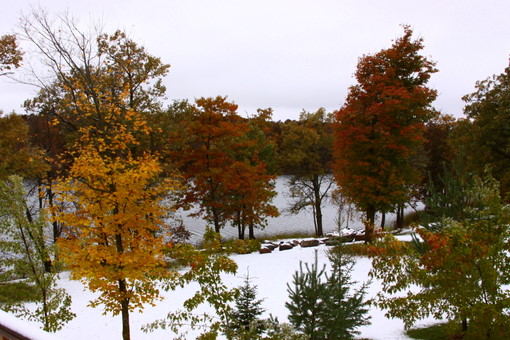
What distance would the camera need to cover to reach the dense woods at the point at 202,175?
732 cm

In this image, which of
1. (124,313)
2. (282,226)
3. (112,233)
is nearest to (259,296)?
(124,313)

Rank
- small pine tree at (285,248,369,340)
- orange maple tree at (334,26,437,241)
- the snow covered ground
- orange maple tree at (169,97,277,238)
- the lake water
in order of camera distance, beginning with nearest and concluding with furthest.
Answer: small pine tree at (285,248,369,340) → the snow covered ground → orange maple tree at (334,26,437,241) → orange maple tree at (169,97,277,238) → the lake water

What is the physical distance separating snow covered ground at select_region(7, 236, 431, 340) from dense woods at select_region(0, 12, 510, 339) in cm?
98

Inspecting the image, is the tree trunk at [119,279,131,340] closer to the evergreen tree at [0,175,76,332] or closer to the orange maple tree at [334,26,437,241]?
the evergreen tree at [0,175,76,332]

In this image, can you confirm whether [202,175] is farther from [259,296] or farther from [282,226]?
[282,226]

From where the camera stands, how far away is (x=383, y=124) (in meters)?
17.7

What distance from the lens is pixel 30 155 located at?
16078 mm

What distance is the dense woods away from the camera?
24.0 feet

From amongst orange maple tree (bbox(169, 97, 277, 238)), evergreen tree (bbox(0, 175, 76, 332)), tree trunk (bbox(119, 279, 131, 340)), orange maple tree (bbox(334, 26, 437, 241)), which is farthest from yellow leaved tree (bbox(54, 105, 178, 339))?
orange maple tree (bbox(334, 26, 437, 241))

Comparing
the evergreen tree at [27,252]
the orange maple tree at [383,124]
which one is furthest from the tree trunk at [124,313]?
the orange maple tree at [383,124]

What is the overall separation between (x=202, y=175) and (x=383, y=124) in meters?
9.53

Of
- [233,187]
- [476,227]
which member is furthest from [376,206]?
[476,227]

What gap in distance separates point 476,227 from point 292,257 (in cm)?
1301

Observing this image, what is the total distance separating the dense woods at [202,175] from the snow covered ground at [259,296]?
38.4 inches
